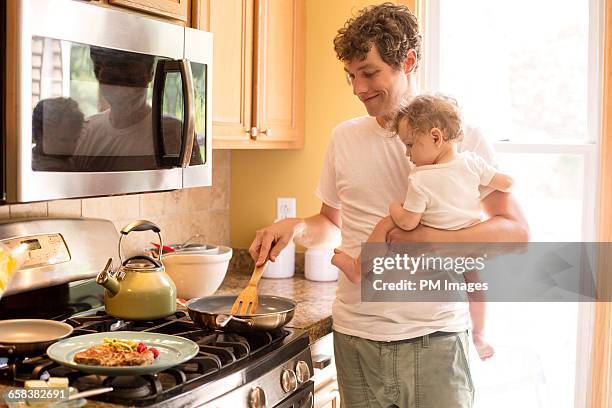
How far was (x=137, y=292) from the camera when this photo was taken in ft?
6.38

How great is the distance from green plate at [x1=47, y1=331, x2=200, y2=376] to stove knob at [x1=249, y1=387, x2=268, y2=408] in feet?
0.62

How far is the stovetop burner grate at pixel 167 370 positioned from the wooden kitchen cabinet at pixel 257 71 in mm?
Answer: 735

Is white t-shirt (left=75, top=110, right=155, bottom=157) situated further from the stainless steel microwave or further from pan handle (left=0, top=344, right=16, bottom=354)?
pan handle (left=0, top=344, right=16, bottom=354)

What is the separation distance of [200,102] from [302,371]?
2.61 ft

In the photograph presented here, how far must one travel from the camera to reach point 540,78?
279 cm

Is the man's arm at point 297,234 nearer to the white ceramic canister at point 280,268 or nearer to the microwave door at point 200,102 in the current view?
the microwave door at point 200,102

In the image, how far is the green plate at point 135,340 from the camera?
1.48m

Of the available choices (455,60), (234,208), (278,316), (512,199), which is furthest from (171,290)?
(455,60)

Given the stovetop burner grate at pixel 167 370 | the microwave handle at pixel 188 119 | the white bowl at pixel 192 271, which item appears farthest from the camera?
the white bowl at pixel 192 271

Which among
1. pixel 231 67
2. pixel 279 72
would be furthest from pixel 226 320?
pixel 279 72

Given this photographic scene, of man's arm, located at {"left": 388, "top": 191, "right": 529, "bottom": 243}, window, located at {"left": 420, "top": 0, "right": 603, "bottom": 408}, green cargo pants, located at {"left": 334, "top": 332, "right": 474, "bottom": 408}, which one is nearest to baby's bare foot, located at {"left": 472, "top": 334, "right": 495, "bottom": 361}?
green cargo pants, located at {"left": 334, "top": 332, "right": 474, "bottom": 408}

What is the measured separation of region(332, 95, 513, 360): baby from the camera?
1.90 meters

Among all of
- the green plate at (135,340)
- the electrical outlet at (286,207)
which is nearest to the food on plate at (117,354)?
the green plate at (135,340)

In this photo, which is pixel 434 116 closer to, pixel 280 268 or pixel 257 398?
pixel 257 398
